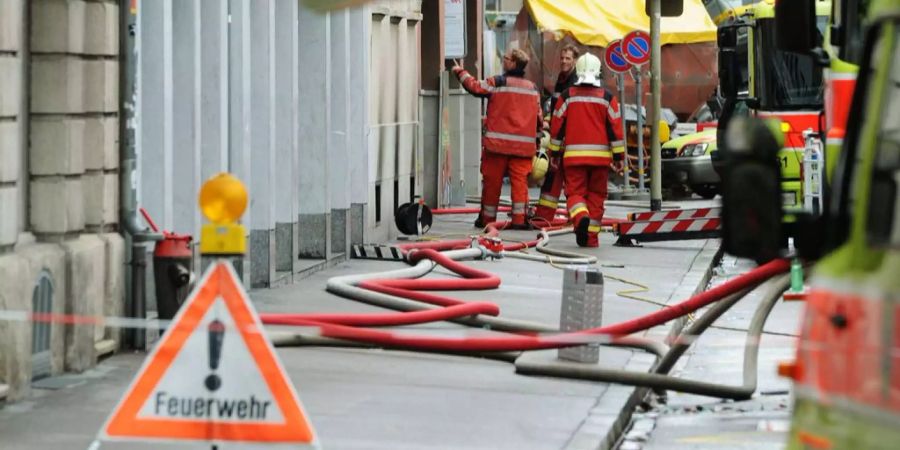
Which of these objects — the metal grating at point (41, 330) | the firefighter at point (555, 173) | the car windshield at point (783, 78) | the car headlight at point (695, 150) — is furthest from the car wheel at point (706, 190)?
the metal grating at point (41, 330)

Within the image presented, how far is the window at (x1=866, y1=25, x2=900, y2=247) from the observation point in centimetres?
436

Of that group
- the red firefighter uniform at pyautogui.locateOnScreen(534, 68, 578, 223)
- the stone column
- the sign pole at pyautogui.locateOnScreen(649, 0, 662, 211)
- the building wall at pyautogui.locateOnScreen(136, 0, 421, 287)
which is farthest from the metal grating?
the sign pole at pyautogui.locateOnScreen(649, 0, 662, 211)

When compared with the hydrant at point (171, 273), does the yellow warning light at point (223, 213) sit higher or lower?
higher

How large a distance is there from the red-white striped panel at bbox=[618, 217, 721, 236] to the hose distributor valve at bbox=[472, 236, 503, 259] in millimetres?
2362

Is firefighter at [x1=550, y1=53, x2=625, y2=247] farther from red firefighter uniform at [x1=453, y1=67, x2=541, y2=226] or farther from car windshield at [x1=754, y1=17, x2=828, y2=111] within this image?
car windshield at [x1=754, y1=17, x2=828, y2=111]

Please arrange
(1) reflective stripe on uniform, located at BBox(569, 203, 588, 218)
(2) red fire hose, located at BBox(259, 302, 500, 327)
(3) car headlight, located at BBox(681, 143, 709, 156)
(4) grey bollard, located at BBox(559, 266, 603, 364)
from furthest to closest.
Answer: (3) car headlight, located at BBox(681, 143, 709, 156) < (1) reflective stripe on uniform, located at BBox(569, 203, 588, 218) < (2) red fire hose, located at BBox(259, 302, 500, 327) < (4) grey bollard, located at BBox(559, 266, 603, 364)

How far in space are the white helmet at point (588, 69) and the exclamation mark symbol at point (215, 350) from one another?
1379 cm

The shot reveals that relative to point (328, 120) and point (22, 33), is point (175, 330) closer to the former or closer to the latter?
point (22, 33)

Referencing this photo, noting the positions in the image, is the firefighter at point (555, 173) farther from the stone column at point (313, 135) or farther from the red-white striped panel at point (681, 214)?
the stone column at point (313, 135)

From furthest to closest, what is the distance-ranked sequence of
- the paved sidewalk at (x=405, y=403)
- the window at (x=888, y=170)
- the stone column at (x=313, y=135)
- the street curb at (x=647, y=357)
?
1. the stone column at (x=313, y=135)
2. the street curb at (x=647, y=357)
3. the paved sidewalk at (x=405, y=403)
4. the window at (x=888, y=170)

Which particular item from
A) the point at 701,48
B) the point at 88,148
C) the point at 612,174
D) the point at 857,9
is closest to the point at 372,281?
the point at 88,148

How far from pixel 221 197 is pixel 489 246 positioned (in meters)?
12.2

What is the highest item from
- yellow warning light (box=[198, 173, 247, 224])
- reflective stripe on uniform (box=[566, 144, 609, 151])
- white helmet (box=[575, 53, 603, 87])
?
white helmet (box=[575, 53, 603, 87])

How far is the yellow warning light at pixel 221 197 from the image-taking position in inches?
241
